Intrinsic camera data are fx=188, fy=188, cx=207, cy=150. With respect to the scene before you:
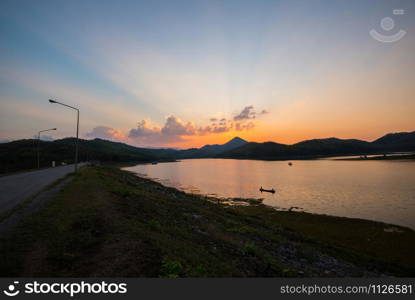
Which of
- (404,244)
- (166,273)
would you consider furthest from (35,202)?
(404,244)

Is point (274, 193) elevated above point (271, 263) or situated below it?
below

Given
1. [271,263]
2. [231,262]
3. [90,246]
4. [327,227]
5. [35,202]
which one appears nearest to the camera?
[90,246]

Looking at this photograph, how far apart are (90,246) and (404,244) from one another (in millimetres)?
32113

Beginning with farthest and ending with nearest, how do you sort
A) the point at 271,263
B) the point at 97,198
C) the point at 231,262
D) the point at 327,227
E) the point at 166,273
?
the point at 327,227, the point at 97,198, the point at 271,263, the point at 231,262, the point at 166,273

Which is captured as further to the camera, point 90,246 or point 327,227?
point 327,227

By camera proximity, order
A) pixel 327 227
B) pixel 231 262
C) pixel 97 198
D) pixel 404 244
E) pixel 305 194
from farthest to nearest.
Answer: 1. pixel 305 194
2. pixel 327 227
3. pixel 404 244
4. pixel 97 198
5. pixel 231 262

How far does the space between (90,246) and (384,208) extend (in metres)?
49.7

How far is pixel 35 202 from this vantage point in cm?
1644

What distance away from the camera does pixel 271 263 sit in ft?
36.3

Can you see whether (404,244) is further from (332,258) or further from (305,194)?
(305,194)

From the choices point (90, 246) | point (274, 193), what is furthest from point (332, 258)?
point (274, 193)

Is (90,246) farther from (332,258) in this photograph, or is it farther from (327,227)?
(327,227)

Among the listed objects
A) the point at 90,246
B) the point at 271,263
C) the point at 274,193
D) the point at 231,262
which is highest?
the point at 90,246

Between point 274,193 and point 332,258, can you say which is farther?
point 274,193
